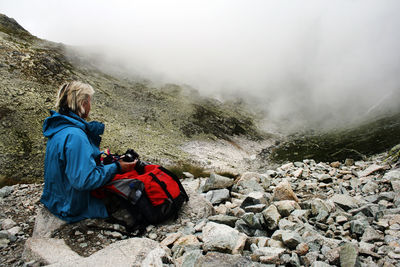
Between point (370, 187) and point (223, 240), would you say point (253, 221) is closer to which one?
point (223, 240)

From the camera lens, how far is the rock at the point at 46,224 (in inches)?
227

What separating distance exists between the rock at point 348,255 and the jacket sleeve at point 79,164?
501 cm

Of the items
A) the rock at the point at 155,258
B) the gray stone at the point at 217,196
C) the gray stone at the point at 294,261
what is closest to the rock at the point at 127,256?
the rock at the point at 155,258

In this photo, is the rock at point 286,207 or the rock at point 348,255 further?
the rock at point 286,207

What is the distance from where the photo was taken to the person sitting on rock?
192 inches

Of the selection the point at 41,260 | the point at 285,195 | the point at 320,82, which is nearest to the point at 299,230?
the point at 285,195

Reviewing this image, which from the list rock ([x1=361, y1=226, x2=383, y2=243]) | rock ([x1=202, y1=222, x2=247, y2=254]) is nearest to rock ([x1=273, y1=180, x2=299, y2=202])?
rock ([x1=361, y1=226, x2=383, y2=243])

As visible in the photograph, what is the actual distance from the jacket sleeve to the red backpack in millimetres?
738

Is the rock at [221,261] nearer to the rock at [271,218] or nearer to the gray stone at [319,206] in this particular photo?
the rock at [271,218]

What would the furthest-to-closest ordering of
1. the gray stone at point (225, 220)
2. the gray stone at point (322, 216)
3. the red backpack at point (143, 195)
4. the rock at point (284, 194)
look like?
the rock at point (284, 194), the gray stone at point (322, 216), the gray stone at point (225, 220), the red backpack at point (143, 195)

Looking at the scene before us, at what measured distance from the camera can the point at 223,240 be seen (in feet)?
16.3

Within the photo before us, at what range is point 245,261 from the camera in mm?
4102

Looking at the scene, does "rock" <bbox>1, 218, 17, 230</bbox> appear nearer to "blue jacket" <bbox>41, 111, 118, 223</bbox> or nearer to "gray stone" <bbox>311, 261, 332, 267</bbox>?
"blue jacket" <bbox>41, 111, 118, 223</bbox>

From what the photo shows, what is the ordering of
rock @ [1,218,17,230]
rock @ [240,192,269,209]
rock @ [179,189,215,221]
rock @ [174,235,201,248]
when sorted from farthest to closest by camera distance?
1. rock @ [240,192,269,209]
2. rock @ [1,218,17,230]
3. rock @ [179,189,215,221]
4. rock @ [174,235,201,248]
